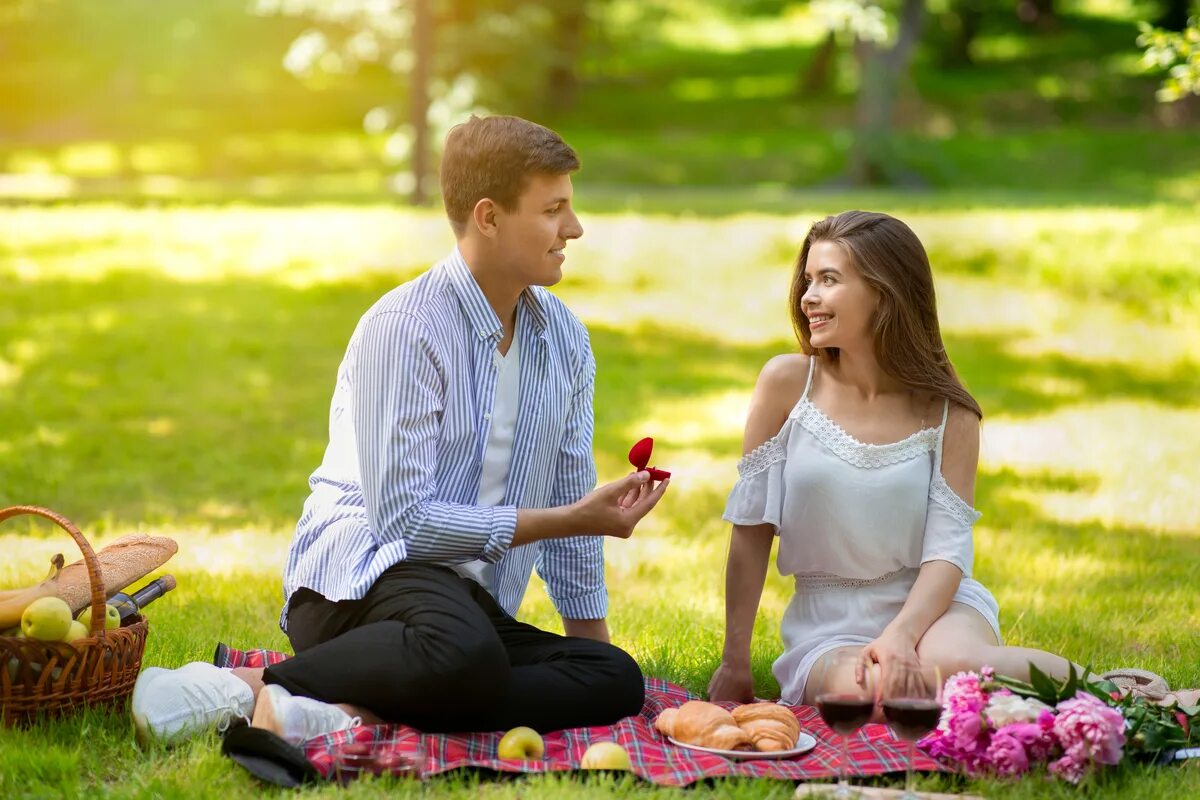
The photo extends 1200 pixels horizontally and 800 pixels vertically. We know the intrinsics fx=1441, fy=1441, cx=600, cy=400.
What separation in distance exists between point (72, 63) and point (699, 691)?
132 feet

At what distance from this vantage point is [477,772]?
137 inches

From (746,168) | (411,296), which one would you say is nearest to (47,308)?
(411,296)

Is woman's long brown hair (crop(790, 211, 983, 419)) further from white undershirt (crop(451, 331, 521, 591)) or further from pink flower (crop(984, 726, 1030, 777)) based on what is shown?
pink flower (crop(984, 726, 1030, 777))

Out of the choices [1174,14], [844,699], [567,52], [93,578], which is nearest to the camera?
[844,699]

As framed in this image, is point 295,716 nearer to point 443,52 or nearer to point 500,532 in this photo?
point 500,532

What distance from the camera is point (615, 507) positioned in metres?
3.71

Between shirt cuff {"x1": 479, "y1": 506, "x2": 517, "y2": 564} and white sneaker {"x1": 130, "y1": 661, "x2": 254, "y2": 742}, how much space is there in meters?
0.75

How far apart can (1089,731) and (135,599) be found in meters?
2.57

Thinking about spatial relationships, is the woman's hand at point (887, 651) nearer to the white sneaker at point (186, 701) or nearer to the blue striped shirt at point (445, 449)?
the blue striped shirt at point (445, 449)

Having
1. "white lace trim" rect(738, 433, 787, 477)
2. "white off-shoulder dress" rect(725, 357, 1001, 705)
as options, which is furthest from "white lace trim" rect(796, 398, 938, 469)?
"white lace trim" rect(738, 433, 787, 477)

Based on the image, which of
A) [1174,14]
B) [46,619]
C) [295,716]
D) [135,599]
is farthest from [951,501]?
[1174,14]

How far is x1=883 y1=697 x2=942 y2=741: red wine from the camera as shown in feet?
10.1

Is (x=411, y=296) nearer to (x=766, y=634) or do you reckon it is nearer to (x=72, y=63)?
(x=766, y=634)

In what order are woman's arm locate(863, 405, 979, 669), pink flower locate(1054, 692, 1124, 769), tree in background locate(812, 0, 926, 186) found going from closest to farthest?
pink flower locate(1054, 692, 1124, 769) → woman's arm locate(863, 405, 979, 669) → tree in background locate(812, 0, 926, 186)
